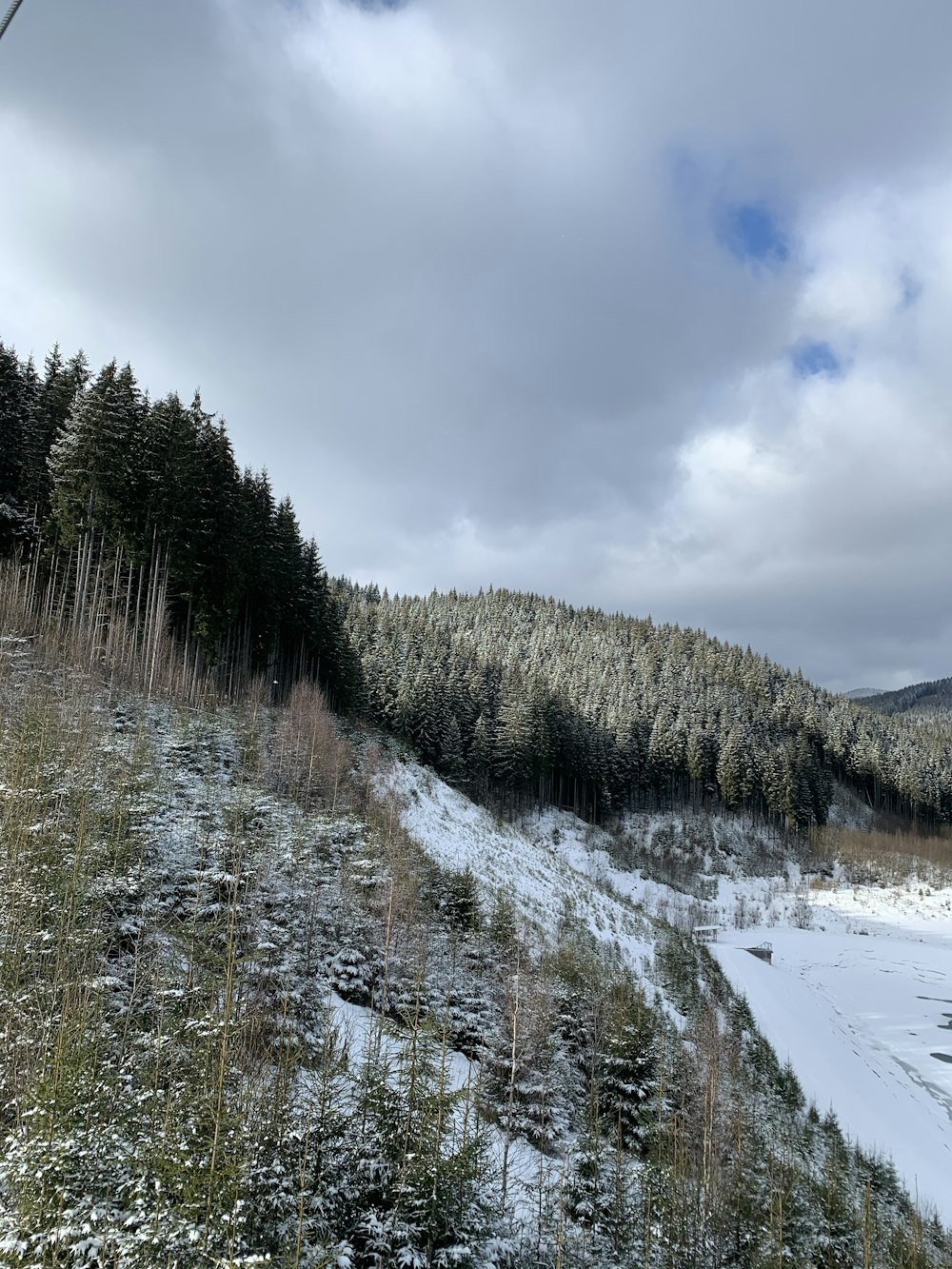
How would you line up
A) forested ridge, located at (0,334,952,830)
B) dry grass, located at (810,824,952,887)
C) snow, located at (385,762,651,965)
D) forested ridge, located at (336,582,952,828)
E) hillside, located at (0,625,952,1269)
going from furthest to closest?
1. dry grass, located at (810,824,952,887)
2. forested ridge, located at (336,582,952,828)
3. forested ridge, located at (0,334,952,830)
4. snow, located at (385,762,651,965)
5. hillside, located at (0,625,952,1269)

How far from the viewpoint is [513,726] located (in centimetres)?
7012

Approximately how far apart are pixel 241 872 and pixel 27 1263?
10.3 metres

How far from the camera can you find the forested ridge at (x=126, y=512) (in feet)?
106

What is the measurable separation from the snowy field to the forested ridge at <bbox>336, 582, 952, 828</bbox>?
13034 mm

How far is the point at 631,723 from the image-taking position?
89750mm

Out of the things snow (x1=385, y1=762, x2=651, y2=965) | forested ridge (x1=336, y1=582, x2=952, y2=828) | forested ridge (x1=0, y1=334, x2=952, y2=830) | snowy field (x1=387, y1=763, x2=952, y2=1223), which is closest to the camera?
snowy field (x1=387, y1=763, x2=952, y2=1223)

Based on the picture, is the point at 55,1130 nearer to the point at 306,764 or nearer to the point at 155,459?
the point at 306,764

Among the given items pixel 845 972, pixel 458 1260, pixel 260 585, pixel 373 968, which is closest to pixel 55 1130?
pixel 458 1260

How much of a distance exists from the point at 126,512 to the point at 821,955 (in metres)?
57.0

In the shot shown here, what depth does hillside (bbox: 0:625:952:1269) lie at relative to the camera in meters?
7.58

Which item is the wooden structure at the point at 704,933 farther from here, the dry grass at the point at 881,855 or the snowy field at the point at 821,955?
the dry grass at the point at 881,855

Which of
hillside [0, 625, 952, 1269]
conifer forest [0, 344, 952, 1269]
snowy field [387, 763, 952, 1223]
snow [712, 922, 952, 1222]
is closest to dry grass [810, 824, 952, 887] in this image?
snowy field [387, 763, 952, 1223]

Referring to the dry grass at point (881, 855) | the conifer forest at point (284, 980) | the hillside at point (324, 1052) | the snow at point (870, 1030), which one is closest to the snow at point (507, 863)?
the conifer forest at point (284, 980)

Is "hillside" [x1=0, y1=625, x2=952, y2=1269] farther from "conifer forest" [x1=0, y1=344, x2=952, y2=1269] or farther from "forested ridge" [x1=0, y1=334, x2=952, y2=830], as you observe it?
"forested ridge" [x1=0, y1=334, x2=952, y2=830]
